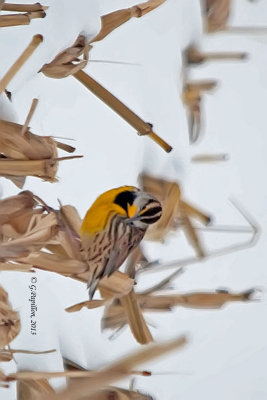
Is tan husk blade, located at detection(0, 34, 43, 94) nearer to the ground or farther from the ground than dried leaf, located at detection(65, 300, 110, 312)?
farther from the ground

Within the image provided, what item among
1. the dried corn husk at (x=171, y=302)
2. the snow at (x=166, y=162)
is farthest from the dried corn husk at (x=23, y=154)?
the dried corn husk at (x=171, y=302)

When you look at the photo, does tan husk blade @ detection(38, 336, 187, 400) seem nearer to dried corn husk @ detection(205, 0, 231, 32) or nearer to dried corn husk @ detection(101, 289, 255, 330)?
dried corn husk @ detection(101, 289, 255, 330)

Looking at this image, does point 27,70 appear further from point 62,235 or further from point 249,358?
point 249,358

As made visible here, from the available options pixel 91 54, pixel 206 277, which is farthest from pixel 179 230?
pixel 91 54

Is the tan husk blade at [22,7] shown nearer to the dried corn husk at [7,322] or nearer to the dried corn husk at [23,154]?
the dried corn husk at [23,154]

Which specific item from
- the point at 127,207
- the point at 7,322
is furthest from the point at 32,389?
the point at 127,207

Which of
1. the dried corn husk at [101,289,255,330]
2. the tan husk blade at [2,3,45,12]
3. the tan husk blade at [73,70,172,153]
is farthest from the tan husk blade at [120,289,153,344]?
the tan husk blade at [2,3,45,12]
